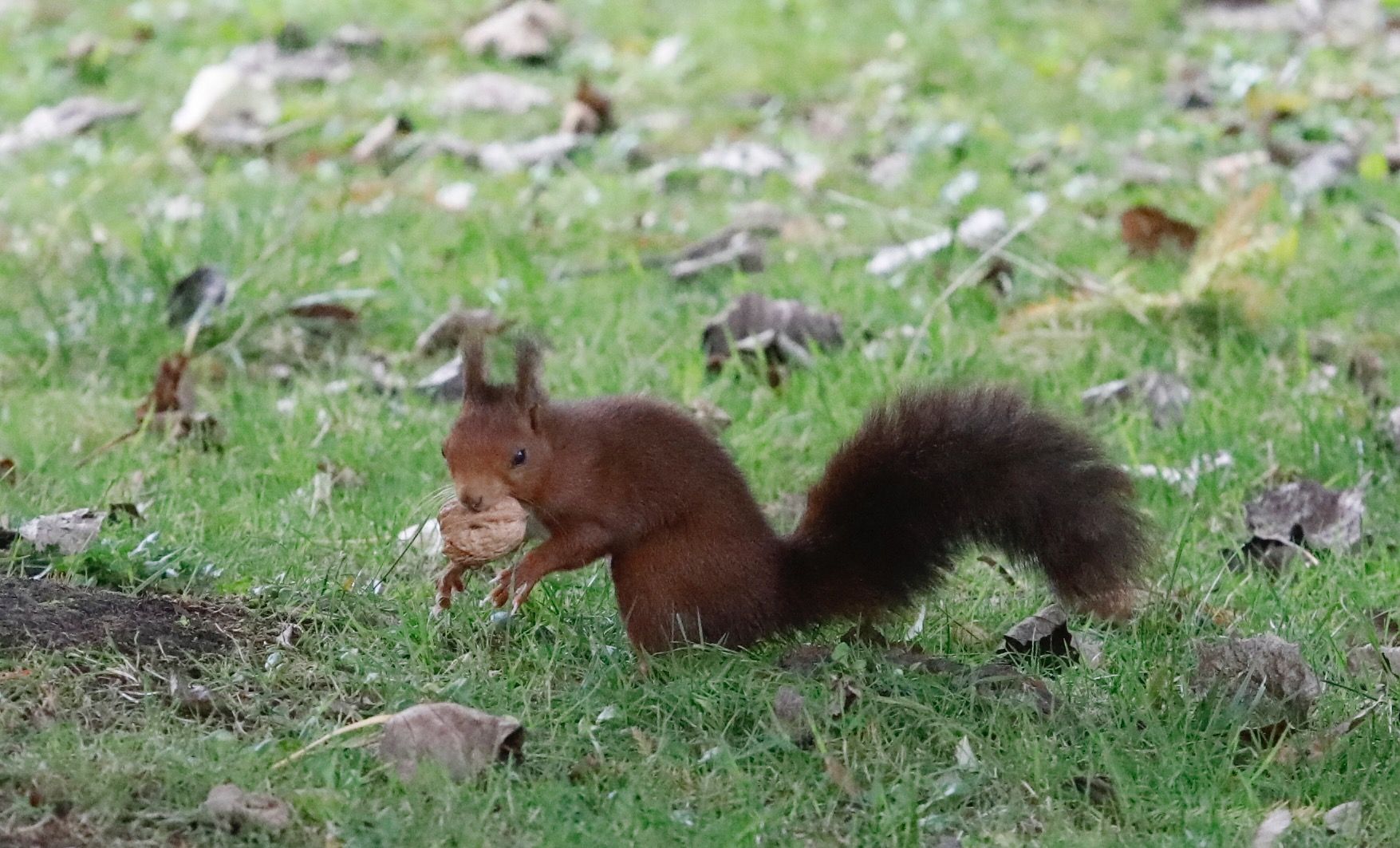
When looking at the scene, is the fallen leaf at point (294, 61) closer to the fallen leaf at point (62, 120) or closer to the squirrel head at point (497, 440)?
the fallen leaf at point (62, 120)

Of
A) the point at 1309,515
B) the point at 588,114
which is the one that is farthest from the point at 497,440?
the point at 588,114

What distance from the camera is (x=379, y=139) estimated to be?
247 inches

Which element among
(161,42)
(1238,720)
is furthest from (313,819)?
(161,42)

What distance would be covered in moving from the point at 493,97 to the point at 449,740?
4947 mm

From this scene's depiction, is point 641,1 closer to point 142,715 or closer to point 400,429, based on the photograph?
point 400,429

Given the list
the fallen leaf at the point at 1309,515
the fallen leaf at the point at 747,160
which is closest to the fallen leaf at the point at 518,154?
the fallen leaf at the point at 747,160

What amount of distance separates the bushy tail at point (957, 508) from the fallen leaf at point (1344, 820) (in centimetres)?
42

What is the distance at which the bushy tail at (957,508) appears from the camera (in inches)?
101

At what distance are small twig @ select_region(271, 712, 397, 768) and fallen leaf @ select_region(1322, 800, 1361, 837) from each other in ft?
3.62

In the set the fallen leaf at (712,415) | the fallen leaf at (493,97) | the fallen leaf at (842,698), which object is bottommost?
the fallen leaf at (493,97)

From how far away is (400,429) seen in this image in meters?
3.87

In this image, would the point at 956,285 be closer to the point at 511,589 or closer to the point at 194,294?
the point at 194,294

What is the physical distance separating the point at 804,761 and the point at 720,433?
1526 millimetres

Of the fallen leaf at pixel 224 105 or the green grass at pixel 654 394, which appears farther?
the fallen leaf at pixel 224 105
